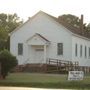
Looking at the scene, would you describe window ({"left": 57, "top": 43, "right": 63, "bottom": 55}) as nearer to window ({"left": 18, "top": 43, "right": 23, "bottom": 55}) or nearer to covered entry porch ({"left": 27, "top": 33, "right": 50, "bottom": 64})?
covered entry porch ({"left": 27, "top": 33, "right": 50, "bottom": 64})

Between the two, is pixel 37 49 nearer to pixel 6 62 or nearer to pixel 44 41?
pixel 44 41

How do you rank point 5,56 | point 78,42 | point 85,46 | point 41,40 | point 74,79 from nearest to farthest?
point 74,79 → point 5,56 → point 41,40 → point 78,42 → point 85,46

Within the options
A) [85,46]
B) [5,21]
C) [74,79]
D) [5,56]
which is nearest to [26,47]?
[85,46]

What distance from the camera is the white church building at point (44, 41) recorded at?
182ft

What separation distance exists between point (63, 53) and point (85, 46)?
349 inches

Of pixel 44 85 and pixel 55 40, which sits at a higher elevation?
pixel 55 40

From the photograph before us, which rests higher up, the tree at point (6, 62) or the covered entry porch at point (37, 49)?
the covered entry porch at point (37, 49)

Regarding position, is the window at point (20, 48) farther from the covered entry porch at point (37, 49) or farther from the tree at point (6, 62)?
the tree at point (6, 62)

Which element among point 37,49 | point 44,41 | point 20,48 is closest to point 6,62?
point 44,41

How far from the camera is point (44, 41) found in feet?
181

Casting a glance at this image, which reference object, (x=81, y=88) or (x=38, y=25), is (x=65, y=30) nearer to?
(x=38, y=25)

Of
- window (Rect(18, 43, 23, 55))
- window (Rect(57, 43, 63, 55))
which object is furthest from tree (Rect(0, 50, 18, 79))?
window (Rect(18, 43, 23, 55))

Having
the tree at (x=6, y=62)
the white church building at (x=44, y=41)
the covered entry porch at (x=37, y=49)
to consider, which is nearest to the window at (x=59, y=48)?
the white church building at (x=44, y=41)

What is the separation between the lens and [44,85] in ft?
104
